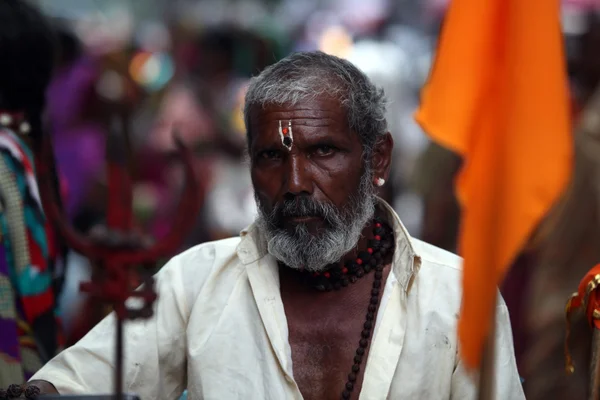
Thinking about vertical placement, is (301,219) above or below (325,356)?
above

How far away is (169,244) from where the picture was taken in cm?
269

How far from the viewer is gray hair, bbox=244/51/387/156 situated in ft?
13.1

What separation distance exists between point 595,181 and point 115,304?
322 cm

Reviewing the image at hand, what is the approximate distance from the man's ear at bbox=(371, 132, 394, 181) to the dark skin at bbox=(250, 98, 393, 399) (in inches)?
6.2

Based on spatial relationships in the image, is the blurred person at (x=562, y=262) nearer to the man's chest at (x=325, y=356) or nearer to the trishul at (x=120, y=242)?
the man's chest at (x=325, y=356)

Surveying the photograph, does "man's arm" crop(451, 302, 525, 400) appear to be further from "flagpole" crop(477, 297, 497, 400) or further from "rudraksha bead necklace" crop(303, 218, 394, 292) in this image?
"flagpole" crop(477, 297, 497, 400)

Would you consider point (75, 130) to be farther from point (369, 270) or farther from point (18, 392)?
point (18, 392)

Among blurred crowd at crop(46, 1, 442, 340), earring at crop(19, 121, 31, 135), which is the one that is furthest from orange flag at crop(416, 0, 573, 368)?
blurred crowd at crop(46, 1, 442, 340)

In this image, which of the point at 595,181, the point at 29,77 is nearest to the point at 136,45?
the point at 29,77

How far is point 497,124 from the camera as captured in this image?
9.18 feet

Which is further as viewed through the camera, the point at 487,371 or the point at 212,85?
the point at 212,85

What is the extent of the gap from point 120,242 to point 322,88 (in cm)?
160

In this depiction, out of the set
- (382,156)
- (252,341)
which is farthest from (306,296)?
(382,156)

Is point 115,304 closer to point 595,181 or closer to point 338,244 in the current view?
point 338,244
